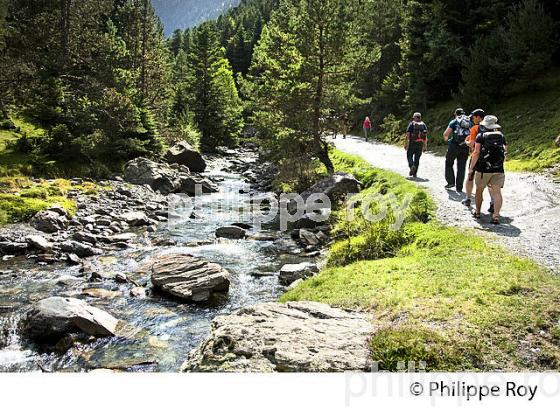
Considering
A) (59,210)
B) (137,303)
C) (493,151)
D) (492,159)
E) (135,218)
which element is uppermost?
(493,151)

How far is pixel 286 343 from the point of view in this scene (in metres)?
5.92

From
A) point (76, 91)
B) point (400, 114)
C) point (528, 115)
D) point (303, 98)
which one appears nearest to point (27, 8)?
point (76, 91)

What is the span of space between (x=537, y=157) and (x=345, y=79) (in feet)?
33.3

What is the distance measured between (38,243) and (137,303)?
5.64m

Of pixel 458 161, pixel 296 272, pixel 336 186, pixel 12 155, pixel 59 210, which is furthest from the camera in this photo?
pixel 12 155

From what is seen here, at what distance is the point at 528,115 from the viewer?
79.8 feet

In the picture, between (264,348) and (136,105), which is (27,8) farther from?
(264,348)

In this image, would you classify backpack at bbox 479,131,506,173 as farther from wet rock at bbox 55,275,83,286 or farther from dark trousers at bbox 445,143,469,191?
wet rock at bbox 55,275,83,286

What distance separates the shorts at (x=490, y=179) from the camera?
Answer: 10594 mm

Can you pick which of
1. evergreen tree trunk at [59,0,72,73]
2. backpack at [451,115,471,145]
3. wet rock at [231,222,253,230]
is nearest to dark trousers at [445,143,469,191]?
backpack at [451,115,471,145]

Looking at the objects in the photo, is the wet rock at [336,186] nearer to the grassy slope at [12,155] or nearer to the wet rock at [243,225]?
the wet rock at [243,225]

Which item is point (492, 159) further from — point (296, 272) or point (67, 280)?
point (67, 280)

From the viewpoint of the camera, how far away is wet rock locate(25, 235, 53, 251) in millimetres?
13797

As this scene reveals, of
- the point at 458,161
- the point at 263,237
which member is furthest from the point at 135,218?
the point at 458,161
